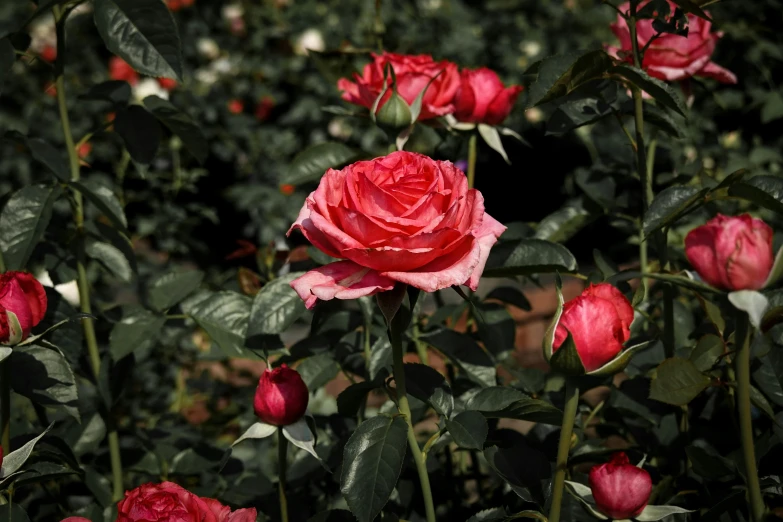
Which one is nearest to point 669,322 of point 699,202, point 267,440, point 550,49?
point 699,202

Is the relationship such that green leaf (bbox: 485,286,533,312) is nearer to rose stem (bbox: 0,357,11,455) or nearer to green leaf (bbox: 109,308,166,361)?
green leaf (bbox: 109,308,166,361)

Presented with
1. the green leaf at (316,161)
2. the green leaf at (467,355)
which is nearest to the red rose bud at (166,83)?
the green leaf at (316,161)

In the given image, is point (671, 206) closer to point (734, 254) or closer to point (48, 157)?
point (734, 254)

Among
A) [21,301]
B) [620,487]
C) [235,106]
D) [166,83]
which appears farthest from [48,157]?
[235,106]

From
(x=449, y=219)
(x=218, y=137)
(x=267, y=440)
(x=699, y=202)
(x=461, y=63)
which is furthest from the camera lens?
(x=218, y=137)

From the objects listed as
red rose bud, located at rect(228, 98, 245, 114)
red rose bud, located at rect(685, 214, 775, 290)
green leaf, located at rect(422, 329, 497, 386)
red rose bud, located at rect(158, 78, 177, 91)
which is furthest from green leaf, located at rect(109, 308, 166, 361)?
red rose bud, located at rect(228, 98, 245, 114)

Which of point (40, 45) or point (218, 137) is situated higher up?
point (40, 45)

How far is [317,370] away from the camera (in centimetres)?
105

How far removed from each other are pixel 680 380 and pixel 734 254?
0.19 metres

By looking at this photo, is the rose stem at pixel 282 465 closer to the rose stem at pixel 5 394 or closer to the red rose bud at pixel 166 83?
the rose stem at pixel 5 394

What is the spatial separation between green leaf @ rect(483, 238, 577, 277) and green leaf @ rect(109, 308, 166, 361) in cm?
43

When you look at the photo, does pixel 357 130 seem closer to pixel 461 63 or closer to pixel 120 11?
pixel 461 63

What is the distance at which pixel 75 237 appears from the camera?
1.18m

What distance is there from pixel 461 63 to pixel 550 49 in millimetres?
446
